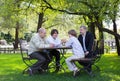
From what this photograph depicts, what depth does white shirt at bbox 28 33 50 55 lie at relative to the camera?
951cm

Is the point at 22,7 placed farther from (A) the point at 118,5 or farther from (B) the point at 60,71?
(B) the point at 60,71

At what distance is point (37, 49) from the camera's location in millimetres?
9727

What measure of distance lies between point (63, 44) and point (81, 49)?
43.3 inches

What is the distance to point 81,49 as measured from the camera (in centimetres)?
912

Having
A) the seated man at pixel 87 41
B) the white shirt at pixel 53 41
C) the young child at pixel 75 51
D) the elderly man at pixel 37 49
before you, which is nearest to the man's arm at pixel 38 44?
the elderly man at pixel 37 49

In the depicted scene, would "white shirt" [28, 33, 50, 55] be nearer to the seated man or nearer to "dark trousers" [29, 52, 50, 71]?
"dark trousers" [29, 52, 50, 71]

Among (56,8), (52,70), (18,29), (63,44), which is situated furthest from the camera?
(18,29)

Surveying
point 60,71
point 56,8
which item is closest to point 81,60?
point 60,71

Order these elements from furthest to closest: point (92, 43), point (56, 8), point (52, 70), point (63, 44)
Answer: point (56, 8)
point (52, 70)
point (63, 44)
point (92, 43)

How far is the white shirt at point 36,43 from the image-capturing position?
9508mm

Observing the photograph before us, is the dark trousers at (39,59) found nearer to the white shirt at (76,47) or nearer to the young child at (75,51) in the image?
the young child at (75,51)

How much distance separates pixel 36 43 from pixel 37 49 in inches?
10.2

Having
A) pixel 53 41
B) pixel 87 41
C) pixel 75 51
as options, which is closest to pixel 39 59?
pixel 53 41

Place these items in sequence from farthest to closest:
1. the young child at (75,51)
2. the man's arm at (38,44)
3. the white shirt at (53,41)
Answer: the white shirt at (53,41) → the man's arm at (38,44) → the young child at (75,51)
